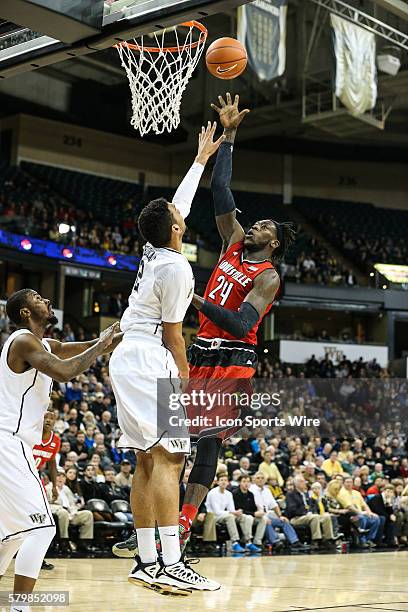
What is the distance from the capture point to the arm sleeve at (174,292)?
16.1 ft

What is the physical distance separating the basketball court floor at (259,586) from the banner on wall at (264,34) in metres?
12.4

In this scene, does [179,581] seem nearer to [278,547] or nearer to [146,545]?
[146,545]

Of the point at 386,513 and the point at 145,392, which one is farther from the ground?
the point at 145,392

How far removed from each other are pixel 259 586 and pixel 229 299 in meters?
2.88

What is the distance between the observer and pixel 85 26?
5680mm

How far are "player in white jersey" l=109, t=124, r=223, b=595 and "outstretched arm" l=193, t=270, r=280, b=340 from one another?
27 centimetres

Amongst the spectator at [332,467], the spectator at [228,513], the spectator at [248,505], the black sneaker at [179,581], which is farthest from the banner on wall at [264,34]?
the black sneaker at [179,581]

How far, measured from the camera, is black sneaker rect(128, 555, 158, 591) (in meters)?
4.87

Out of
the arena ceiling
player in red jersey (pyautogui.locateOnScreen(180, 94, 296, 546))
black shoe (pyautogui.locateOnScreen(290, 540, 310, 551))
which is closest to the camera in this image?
player in red jersey (pyautogui.locateOnScreen(180, 94, 296, 546))

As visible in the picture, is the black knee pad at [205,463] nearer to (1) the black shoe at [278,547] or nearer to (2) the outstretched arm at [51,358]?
(2) the outstretched arm at [51,358]

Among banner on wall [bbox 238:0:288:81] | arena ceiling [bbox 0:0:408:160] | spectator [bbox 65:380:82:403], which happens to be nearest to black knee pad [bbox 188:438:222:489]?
spectator [bbox 65:380:82:403]

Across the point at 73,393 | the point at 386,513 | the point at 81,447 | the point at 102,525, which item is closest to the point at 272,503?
the point at 386,513

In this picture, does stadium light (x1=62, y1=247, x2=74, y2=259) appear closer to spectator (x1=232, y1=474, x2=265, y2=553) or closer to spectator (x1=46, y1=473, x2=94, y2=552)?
spectator (x1=232, y1=474, x2=265, y2=553)

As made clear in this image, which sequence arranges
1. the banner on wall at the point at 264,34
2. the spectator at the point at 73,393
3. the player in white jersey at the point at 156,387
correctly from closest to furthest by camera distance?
the player in white jersey at the point at 156,387 → the spectator at the point at 73,393 → the banner on wall at the point at 264,34
